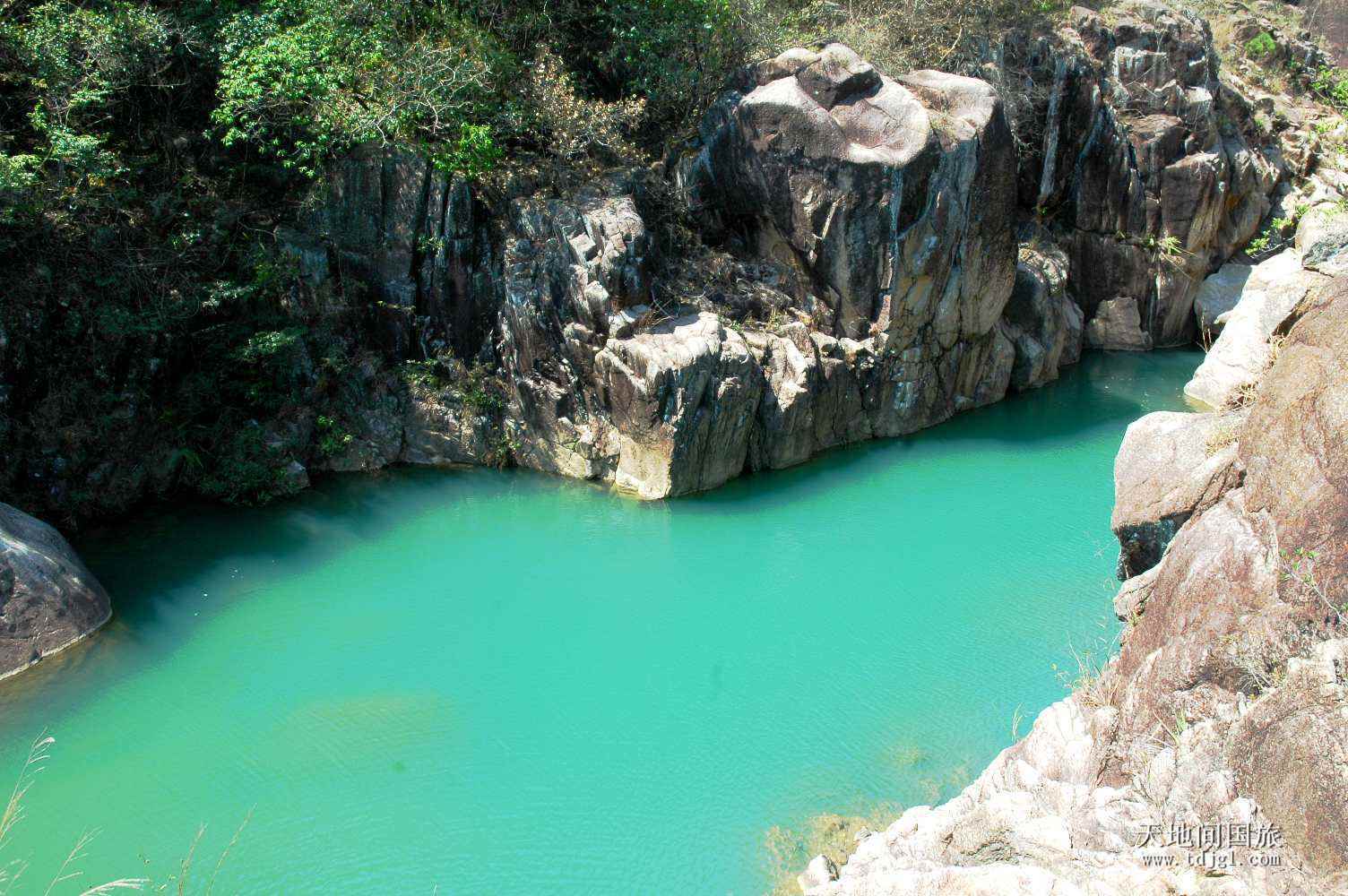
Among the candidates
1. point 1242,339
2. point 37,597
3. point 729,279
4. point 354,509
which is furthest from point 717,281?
point 37,597

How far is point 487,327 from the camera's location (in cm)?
1377

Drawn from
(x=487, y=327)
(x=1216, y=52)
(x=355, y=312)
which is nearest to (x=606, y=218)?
(x=487, y=327)

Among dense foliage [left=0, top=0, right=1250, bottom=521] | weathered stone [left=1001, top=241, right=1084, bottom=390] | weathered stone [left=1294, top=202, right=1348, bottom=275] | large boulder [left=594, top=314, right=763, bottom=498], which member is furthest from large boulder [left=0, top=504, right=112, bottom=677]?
weathered stone [left=1001, top=241, right=1084, bottom=390]

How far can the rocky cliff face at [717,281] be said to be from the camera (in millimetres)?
12852

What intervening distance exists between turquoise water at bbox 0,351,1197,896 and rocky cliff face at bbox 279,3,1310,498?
810 mm

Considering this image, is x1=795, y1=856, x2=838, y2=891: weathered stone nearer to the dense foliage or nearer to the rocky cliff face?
the rocky cliff face

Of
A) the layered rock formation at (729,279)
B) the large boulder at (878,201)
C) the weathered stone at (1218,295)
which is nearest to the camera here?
the layered rock formation at (729,279)

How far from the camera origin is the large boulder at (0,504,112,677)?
29.8 ft

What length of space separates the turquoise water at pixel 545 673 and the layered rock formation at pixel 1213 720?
169cm

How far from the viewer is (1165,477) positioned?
23.4 ft

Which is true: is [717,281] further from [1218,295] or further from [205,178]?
[1218,295]

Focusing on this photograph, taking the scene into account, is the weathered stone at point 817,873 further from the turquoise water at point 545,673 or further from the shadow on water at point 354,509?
the shadow on water at point 354,509

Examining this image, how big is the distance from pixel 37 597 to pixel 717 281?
929cm

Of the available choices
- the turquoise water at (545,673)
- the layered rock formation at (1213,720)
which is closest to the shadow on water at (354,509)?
the turquoise water at (545,673)
